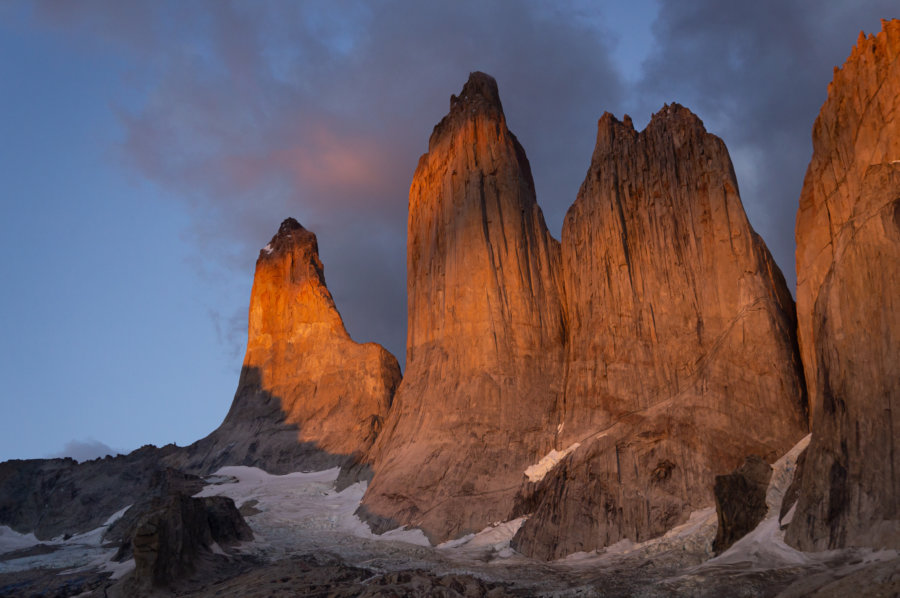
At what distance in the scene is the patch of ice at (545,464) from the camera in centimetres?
2399

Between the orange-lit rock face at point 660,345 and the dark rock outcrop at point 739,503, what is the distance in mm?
4197

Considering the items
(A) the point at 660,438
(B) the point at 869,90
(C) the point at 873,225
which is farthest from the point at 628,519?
(B) the point at 869,90

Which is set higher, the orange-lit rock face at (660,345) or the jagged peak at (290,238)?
the jagged peak at (290,238)

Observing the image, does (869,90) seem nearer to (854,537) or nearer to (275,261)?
(854,537)

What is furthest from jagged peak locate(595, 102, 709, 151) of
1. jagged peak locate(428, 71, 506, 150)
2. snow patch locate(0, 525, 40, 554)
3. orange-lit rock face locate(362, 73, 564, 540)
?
snow patch locate(0, 525, 40, 554)

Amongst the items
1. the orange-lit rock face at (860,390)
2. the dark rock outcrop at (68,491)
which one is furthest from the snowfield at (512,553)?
the dark rock outcrop at (68,491)

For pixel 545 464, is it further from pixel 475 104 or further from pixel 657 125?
pixel 475 104

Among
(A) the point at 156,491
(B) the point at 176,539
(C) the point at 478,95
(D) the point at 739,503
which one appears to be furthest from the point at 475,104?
(A) the point at 156,491

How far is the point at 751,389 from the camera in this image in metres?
20.6

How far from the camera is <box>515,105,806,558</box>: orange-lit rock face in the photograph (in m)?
19.7

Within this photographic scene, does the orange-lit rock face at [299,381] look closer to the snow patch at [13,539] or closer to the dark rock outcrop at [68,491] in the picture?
the dark rock outcrop at [68,491]

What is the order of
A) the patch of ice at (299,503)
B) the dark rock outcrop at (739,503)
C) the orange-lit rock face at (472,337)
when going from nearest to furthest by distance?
1. the dark rock outcrop at (739,503)
2. the orange-lit rock face at (472,337)
3. the patch of ice at (299,503)

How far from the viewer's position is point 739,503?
48.6 ft

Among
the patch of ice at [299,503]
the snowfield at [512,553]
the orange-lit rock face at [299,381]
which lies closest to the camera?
the snowfield at [512,553]
